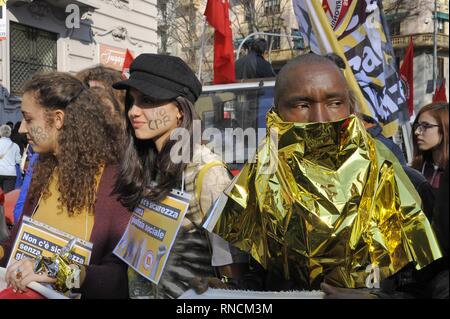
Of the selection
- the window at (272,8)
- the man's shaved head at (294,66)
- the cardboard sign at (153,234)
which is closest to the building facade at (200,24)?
the window at (272,8)

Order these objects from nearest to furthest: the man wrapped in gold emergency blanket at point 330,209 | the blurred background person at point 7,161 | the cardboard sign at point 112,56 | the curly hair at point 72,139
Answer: the man wrapped in gold emergency blanket at point 330,209
the curly hair at point 72,139
the blurred background person at point 7,161
the cardboard sign at point 112,56

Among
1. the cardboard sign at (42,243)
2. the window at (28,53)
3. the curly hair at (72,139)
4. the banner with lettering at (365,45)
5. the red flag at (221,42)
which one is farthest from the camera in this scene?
the window at (28,53)

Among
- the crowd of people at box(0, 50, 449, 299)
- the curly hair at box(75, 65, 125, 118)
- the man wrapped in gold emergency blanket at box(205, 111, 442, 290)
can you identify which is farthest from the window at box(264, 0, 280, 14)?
the man wrapped in gold emergency blanket at box(205, 111, 442, 290)

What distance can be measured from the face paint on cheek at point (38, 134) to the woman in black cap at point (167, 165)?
0.44 m

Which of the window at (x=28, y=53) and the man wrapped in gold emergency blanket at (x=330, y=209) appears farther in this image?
the window at (x=28, y=53)

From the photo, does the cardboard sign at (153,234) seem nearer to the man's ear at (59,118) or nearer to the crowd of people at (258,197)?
the crowd of people at (258,197)

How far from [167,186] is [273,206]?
52 cm

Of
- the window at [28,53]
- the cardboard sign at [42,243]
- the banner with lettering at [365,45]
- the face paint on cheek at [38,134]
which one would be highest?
the window at [28,53]

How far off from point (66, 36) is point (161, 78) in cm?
1249

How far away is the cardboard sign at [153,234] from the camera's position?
1.76 meters

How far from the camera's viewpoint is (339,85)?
5.11 ft

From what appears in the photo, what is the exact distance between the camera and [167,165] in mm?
1862

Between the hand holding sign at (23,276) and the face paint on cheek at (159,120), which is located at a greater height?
the face paint on cheek at (159,120)
